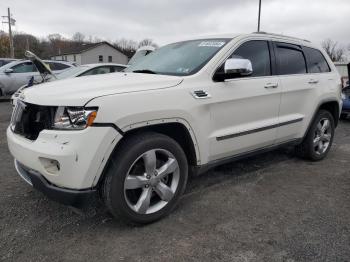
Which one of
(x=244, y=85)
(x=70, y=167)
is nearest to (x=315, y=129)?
(x=244, y=85)

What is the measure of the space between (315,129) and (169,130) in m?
2.72

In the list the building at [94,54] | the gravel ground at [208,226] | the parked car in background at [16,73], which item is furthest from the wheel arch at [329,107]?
the building at [94,54]

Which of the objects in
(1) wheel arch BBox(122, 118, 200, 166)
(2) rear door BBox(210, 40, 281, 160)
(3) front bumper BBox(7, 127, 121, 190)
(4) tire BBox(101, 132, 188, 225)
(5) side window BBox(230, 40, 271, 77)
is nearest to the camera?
(3) front bumper BBox(7, 127, 121, 190)

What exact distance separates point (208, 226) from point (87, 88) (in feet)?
5.27

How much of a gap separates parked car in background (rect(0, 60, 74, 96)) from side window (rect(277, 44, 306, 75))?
954 cm

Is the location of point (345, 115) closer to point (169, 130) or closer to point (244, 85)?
point (244, 85)

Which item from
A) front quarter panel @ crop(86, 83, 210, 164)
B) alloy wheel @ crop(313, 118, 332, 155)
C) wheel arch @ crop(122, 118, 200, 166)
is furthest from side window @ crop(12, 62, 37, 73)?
front quarter panel @ crop(86, 83, 210, 164)

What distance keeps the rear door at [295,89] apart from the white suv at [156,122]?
0.07ft

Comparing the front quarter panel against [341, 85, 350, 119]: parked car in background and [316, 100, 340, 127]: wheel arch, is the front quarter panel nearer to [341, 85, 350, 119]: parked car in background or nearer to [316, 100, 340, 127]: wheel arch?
[316, 100, 340, 127]: wheel arch

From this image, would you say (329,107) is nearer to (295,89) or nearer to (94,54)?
(295,89)

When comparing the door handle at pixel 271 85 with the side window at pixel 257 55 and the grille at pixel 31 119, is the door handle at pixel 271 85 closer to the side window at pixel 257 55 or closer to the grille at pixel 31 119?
the side window at pixel 257 55

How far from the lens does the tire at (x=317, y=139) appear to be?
5.06 meters

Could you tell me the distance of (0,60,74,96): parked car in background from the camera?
1240cm

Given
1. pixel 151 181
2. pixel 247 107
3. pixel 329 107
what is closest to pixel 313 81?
pixel 329 107
